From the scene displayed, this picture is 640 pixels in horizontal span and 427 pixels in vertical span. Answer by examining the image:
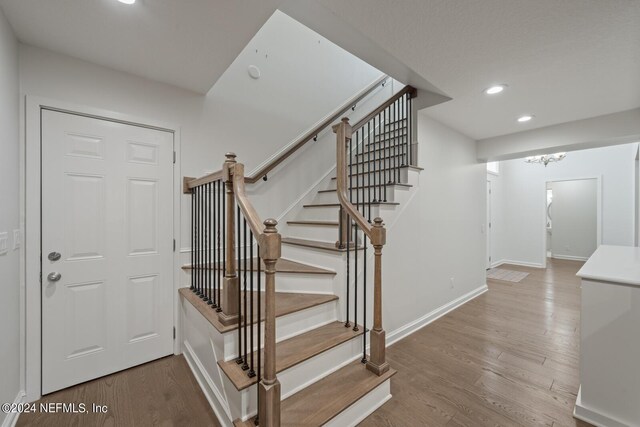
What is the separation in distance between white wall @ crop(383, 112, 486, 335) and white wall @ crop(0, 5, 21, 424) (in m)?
2.66

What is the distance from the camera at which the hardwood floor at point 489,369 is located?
1.73 metres

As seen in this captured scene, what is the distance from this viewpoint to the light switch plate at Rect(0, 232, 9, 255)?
4.88 feet

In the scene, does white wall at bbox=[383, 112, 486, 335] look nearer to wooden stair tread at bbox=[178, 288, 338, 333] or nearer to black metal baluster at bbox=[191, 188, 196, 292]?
wooden stair tread at bbox=[178, 288, 338, 333]

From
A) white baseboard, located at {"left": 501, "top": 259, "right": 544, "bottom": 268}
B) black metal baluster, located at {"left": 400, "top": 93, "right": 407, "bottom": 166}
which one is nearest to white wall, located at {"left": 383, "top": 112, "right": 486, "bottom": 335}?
black metal baluster, located at {"left": 400, "top": 93, "right": 407, "bottom": 166}

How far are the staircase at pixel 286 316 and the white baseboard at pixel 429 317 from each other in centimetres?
56

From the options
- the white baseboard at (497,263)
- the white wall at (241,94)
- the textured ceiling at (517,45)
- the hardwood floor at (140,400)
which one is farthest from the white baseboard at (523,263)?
the hardwood floor at (140,400)

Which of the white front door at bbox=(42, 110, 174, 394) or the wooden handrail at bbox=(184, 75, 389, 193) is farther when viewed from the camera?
the wooden handrail at bbox=(184, 75, 389, 193)

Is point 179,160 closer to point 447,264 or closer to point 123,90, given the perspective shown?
point 123,90

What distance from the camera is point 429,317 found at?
3137 mm

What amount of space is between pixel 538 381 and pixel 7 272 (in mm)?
3749

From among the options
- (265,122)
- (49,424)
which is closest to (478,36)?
(265,122)

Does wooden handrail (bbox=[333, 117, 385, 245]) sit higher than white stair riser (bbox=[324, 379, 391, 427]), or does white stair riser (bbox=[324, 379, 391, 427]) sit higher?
wooden handrail (bbox=[333, 117, 385, 245])

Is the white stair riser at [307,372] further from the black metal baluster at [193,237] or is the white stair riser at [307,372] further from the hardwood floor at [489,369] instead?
the black metal baluster at [193,237]

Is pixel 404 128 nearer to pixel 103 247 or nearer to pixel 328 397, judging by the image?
pixel 328 397
